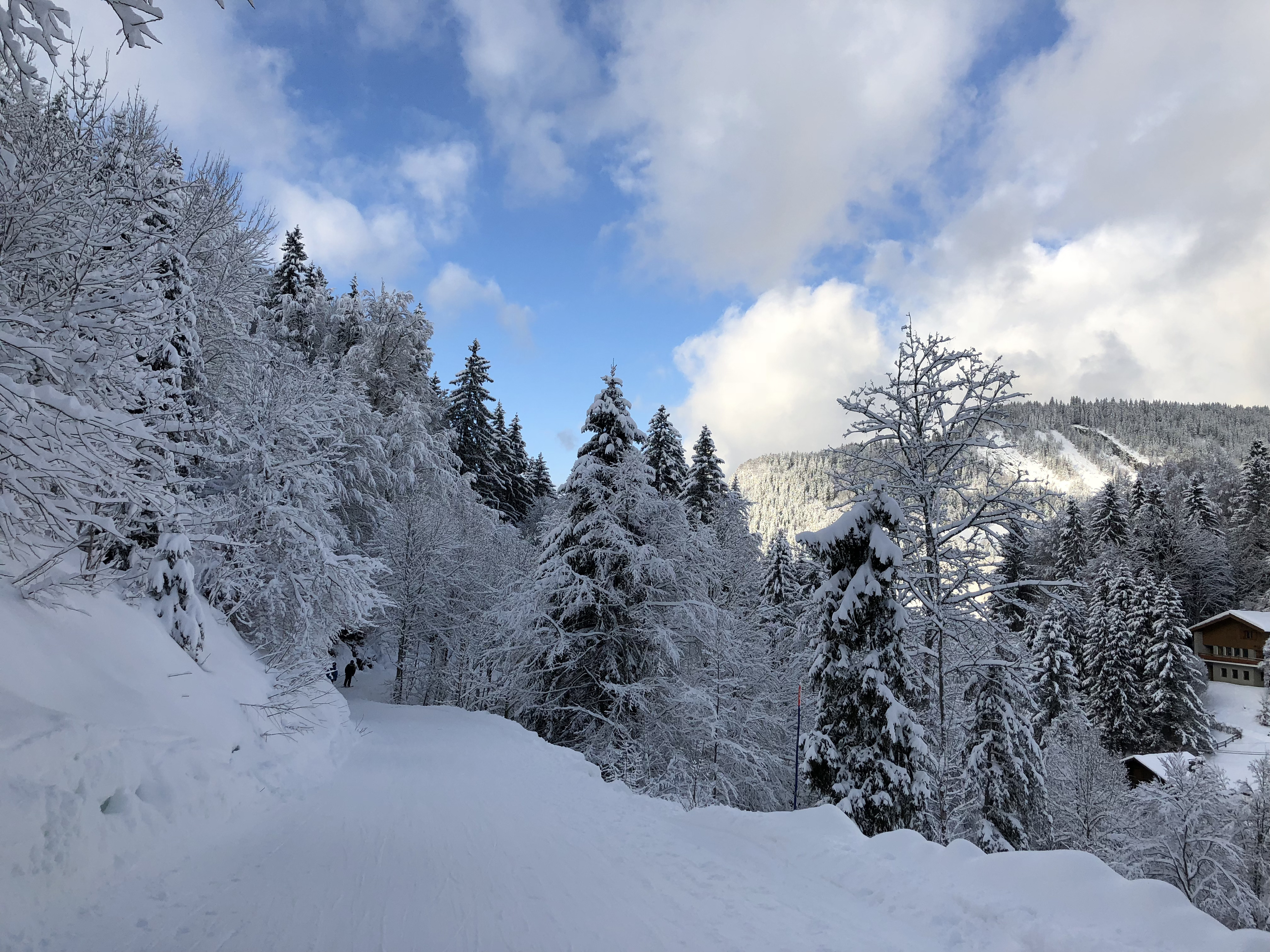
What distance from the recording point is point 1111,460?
7485 inches

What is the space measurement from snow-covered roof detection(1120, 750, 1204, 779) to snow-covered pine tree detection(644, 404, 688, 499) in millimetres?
22778

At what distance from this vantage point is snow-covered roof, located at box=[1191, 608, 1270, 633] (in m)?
42.2

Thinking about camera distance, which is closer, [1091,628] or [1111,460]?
[1091,628]

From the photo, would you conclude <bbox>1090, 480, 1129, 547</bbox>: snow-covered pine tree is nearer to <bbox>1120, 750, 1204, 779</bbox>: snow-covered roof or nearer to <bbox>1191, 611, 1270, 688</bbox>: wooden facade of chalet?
<bbox>1191, 611, 1270, 688</bbox>: wooden facade of chalet

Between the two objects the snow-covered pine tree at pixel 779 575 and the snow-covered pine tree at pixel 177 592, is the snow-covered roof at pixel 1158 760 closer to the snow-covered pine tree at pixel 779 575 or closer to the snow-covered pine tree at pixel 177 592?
the snow-covered pine tree at pixel 779 575

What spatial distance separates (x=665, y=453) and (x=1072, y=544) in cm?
5134

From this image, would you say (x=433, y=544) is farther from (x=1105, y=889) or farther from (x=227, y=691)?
(x=1105, y=889)

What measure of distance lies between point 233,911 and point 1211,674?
64.6m

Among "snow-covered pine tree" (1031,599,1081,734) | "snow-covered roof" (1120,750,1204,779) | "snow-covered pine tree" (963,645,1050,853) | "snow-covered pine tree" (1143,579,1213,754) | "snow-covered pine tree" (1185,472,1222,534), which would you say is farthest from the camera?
"snow-covered pine tree" (1185,472,1222,534)

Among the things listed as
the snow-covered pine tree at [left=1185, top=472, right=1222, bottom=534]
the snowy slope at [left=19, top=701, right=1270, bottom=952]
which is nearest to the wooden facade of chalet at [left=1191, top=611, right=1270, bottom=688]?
the snow-covered pine tree at [left=1185, top=472, right=1222, bottom=534]

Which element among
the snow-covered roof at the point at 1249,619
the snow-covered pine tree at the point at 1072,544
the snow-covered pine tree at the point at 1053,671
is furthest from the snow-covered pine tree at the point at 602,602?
the snow-covered pine tree at the point at 1072,544

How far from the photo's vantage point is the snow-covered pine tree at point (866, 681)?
968 centimetres

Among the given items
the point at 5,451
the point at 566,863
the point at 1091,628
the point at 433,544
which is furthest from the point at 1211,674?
→ the point at 5,451

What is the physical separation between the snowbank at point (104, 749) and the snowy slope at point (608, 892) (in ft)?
0.94
